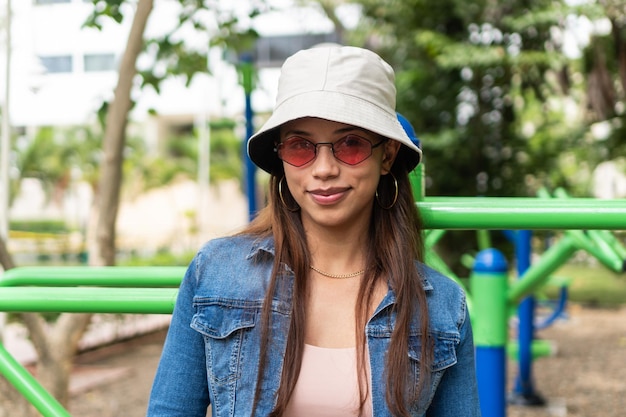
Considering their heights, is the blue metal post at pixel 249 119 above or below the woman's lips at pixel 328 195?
above

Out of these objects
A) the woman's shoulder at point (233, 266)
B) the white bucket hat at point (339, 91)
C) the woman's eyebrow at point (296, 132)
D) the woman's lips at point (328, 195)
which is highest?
the white bucket hat at point (339, 91)

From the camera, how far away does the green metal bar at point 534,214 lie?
4.17ft

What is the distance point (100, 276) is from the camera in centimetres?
159

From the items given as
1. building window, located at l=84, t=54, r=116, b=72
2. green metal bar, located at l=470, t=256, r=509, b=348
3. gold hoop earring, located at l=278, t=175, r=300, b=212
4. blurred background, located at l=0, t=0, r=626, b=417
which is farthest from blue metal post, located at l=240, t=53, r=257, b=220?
building window, located at l=84, t=54, r=116, b=72

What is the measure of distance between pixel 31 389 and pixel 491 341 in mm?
1003

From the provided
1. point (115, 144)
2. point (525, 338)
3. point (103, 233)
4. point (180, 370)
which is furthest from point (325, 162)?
point (525, 338)

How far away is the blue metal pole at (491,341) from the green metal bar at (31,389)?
0.92 meters

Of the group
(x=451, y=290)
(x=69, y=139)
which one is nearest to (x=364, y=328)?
(x=451, y=290)

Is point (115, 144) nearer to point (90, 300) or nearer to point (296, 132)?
point (90, 300)

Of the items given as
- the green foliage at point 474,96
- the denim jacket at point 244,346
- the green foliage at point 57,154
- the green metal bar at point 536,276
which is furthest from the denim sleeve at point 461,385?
the green foliage at point 57,154

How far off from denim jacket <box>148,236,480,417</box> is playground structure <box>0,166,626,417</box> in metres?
0.16

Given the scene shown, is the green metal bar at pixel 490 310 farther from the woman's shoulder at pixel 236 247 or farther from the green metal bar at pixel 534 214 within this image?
the woman's shoulder at pixel 236 247

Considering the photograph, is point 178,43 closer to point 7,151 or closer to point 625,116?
point 7,151

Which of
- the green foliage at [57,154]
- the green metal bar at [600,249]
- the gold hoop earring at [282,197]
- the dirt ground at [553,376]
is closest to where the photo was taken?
the gold hoop earring at [282,197]
